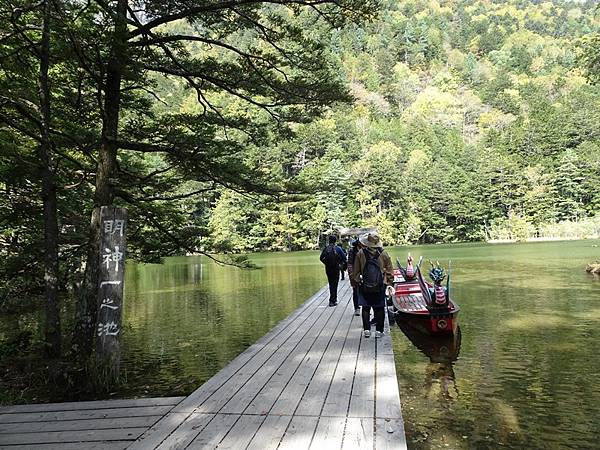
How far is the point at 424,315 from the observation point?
9.63 m

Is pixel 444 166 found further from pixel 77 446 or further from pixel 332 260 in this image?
pixel 77 446

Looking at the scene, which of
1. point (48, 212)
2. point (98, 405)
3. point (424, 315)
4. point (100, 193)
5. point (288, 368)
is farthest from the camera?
point (424, 315)

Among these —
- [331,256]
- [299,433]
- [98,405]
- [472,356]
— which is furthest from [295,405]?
[331,256]

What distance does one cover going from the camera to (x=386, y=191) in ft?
212

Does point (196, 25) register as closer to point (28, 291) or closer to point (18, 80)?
point (18, 80)

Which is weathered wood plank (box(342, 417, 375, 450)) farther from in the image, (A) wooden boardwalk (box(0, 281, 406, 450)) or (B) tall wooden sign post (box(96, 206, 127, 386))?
(B) tall wooden sign post (box(96, 206, 127, 386))

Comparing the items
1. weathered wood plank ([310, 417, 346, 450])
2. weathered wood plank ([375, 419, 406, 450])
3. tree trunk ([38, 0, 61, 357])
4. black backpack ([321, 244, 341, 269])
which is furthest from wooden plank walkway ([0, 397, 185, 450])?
black backpack ([321, 244, 341, 269])

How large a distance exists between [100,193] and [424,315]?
6384 mm

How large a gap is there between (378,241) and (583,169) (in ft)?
215

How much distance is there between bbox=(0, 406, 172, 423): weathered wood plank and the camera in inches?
165

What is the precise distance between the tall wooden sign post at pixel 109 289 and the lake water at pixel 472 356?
0.76 metres

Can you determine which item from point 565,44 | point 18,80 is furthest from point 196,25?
point 565,44

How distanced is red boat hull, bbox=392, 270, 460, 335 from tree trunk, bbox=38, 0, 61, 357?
21.4 feet

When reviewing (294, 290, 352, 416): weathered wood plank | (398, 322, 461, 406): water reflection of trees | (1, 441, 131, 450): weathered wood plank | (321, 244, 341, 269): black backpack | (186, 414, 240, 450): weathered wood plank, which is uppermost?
(321, 244, 341, 269): black backpack
